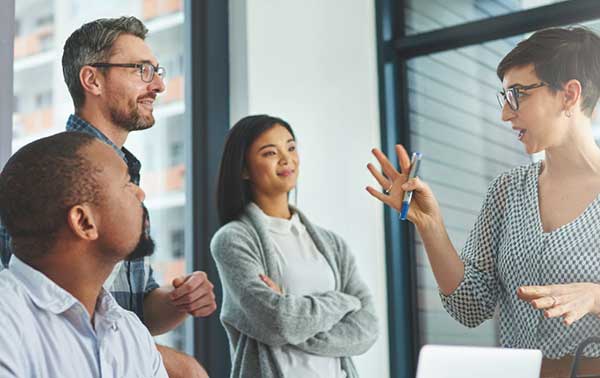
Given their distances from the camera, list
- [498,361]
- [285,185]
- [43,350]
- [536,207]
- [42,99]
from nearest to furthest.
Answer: [498,361] < [43,350] < [536,207] < [42,99] < [285,185]

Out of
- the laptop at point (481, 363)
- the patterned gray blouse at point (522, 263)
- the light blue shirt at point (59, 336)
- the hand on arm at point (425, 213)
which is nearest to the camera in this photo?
the laptop at point (481, 363)

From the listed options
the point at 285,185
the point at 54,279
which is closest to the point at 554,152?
the point at 285,185

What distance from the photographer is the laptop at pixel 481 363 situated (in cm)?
128

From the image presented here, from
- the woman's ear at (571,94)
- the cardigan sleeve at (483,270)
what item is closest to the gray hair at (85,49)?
the cardigan sleeve at (483,270)

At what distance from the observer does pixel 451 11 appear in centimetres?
401

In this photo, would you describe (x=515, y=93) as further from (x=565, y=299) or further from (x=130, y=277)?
(x=130, y=277)

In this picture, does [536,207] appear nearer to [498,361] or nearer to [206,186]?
[498,361]

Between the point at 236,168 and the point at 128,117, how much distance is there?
595 millimetres

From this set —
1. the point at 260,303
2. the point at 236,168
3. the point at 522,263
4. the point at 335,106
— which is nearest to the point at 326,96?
the point at 335,106

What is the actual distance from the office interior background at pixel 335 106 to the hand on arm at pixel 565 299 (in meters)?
1.56

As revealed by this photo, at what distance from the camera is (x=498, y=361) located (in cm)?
129

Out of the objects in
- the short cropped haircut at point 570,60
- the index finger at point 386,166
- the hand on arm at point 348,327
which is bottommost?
the hand on arm at point 348,327

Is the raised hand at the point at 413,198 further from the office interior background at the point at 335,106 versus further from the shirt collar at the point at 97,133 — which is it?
the office interior background at the point at 335,106

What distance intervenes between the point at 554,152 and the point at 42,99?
150 cm
